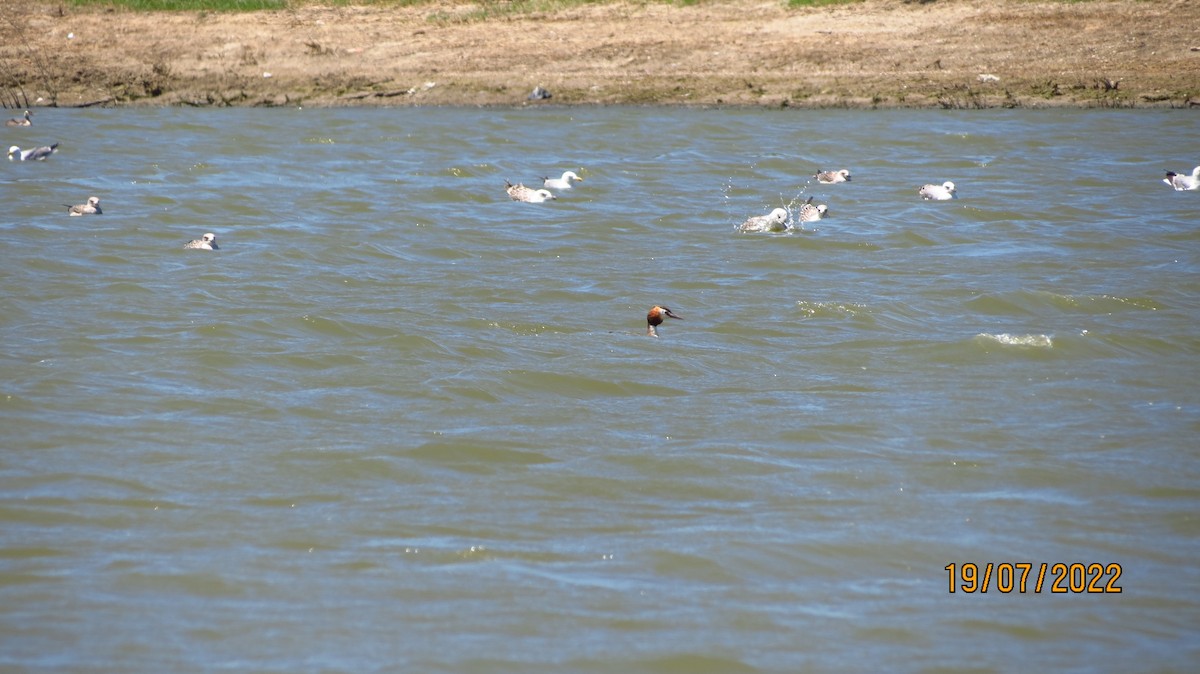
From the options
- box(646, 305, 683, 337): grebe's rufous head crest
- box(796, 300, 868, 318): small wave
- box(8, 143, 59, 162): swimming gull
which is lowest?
box(8, 143, 59, 162): swimming gull

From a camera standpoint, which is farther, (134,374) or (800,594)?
(134,374)

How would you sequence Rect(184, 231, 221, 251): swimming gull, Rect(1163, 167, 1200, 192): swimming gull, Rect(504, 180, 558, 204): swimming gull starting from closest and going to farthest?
Rect(184, 231, 221, 251): swimming gull → Rect(504, 180, 558, 204): swimming gull → Rect(1163, 167, 1200, 192): swimming gull

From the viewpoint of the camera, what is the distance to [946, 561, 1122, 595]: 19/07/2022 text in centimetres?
527

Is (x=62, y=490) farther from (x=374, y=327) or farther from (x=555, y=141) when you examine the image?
(x=555, y=141)

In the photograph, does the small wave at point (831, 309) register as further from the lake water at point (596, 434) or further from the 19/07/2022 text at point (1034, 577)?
the 19/07/2022 text at point (1034, 577)

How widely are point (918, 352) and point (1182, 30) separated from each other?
14345 millimetres

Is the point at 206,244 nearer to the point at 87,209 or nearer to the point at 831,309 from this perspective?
the point at 87,209

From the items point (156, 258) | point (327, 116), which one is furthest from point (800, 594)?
point (327, 116)

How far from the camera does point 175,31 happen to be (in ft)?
77.5

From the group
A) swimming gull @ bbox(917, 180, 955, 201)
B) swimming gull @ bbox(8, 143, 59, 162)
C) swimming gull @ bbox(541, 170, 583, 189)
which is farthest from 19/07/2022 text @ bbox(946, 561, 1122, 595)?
swimming gull @ bbox(8, 143, 59, 162)

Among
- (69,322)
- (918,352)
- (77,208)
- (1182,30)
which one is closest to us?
(918,352)

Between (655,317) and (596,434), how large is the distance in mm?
2116

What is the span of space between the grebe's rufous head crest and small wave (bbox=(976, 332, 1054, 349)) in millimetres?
2138

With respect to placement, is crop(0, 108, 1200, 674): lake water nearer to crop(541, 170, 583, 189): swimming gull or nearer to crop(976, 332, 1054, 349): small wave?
crop(976, 332, 1054, 349): small wave
